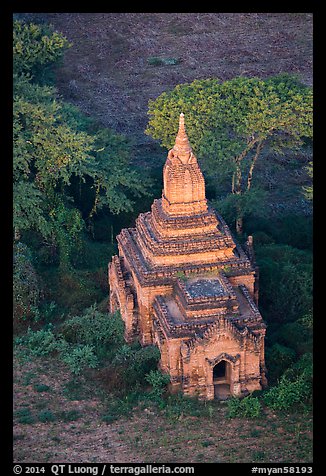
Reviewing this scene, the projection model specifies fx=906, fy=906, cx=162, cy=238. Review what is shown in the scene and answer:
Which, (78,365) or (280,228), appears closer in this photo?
(78,365)

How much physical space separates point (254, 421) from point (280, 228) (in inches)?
499

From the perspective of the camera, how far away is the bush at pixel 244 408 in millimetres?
23594

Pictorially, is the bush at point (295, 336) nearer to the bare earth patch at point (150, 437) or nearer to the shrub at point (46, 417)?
the bare earth patch at point (150, 437)

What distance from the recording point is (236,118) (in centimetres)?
3356

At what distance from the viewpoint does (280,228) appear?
34.8 m

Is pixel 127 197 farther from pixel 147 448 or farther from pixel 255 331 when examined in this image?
pixel 147 448

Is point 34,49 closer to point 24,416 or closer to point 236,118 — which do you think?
point 236,118

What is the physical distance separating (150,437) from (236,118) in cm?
1450

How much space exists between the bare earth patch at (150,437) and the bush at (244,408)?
185 mm

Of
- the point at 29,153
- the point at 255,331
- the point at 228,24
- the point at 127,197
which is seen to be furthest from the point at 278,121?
the point at 228,24

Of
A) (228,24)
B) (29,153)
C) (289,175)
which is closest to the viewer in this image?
(29,153)

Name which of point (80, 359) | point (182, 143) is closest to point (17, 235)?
point (80, 359)

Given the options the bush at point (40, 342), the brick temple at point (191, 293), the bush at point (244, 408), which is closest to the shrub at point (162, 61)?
the brick temple at point (191, 293)

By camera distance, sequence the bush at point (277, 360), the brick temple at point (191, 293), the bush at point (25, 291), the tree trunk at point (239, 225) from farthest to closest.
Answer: the tree trunk at point (239, 225)
the bush at point (25, 291)
the bush at point (277, 360)
the brick temple at point (191, 293)
